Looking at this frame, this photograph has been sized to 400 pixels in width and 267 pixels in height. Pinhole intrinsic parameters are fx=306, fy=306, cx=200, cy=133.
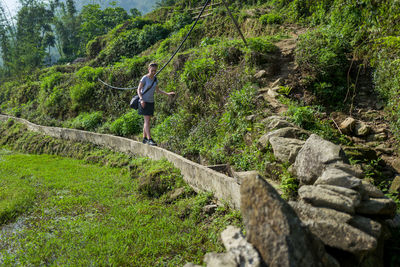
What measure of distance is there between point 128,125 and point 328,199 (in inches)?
333

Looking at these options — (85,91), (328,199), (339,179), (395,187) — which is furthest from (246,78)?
(85,91)

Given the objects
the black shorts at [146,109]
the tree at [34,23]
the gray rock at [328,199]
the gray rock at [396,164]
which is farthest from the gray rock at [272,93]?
the tree at [34,23]

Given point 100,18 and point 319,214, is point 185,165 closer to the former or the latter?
point 319,214

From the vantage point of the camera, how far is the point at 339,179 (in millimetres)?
2996

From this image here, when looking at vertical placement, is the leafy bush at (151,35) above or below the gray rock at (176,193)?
above

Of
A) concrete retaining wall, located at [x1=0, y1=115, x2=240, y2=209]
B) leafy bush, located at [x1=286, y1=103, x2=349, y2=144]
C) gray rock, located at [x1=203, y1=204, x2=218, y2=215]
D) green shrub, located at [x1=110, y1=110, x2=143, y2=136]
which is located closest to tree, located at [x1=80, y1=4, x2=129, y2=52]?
concrete retaining wall, located at [x1=0, y1=115, x2=240, y2=209]

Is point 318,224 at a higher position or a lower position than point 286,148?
lower

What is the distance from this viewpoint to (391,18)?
497cm

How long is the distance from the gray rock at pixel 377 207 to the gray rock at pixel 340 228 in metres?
0.20

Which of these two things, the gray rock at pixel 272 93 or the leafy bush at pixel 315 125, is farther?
the gray rock at pixel 272 93

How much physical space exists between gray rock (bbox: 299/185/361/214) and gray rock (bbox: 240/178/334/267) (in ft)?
1.58

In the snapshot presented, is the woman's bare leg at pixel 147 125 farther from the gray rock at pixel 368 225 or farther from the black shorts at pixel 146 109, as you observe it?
the gray rock at pixel 368 225

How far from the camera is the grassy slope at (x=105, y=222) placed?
3.94m

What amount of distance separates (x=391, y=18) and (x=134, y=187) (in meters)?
5.73
